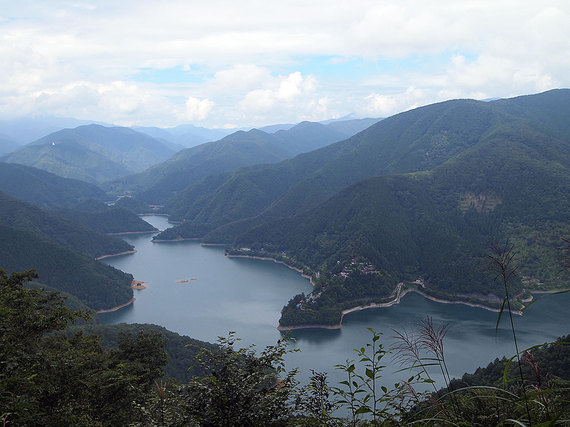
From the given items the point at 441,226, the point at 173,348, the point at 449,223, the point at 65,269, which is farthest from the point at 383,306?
the point at 65,269

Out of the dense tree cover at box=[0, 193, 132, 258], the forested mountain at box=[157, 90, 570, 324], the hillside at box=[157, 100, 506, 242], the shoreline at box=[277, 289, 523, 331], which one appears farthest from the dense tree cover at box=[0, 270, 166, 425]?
the hillside at box=[157, 100, 506, 242]

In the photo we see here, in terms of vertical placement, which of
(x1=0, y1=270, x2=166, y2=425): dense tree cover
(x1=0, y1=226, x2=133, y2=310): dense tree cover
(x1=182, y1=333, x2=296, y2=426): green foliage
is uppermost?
(x1=182, y1=333, x2=296, y2=426): green foliage

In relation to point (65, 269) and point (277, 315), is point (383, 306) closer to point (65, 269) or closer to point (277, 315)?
point (277, 315)

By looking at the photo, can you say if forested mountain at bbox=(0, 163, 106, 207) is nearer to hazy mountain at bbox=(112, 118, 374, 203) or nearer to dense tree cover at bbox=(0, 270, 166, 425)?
hazy mountain at bbox=(112, 118, 374, 203)

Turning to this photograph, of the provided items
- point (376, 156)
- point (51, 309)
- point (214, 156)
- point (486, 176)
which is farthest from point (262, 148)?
point (51, 309)

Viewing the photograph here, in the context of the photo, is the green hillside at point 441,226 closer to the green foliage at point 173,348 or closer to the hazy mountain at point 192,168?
the green foliage at point 173,348
